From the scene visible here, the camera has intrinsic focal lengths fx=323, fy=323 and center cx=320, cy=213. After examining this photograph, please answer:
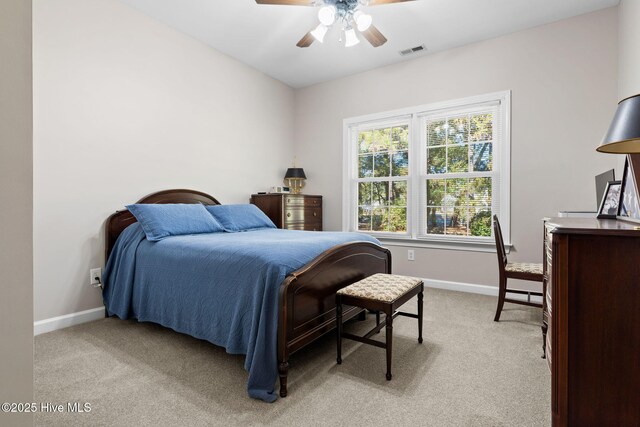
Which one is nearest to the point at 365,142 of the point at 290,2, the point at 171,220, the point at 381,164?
the point at 381,164

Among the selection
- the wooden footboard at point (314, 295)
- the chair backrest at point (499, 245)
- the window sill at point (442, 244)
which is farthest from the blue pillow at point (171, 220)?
the chair backrest at point (499, 245)

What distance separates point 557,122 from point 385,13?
2.04 metres

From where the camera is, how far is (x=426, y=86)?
13.1ft

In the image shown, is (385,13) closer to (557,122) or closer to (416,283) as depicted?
(557,122)

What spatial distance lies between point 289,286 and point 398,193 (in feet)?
9.52

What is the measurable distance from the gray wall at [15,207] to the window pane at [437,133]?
12.8 feet

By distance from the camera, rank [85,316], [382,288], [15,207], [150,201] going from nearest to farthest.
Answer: [15,207] < [382,288] < [85,316] < [150,201]

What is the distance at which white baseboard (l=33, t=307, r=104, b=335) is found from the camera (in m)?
2.54

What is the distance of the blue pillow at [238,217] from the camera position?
337 centimetres

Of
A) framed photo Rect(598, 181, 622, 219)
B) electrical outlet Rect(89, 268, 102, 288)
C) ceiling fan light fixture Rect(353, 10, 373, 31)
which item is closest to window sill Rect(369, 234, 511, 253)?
framed photo Rect(598, 181, 622, 219)

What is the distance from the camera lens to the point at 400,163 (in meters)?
4.30

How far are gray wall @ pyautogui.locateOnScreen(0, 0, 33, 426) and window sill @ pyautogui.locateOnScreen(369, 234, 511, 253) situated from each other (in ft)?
12.5

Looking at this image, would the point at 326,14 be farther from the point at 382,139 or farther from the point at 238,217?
the point at 382,139

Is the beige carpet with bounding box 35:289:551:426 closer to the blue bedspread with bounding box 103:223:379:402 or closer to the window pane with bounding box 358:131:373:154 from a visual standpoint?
the blue bedspread with bounding box 103:223:379:402
